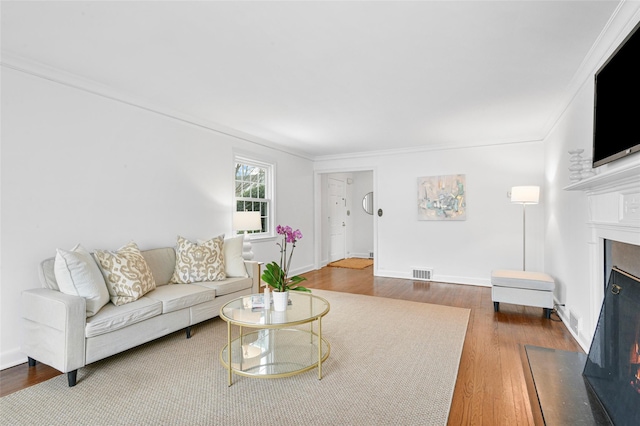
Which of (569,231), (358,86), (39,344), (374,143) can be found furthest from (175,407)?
(374,143)

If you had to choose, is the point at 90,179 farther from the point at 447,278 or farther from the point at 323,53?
the point at 447,278

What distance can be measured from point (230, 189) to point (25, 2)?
9.62 feet

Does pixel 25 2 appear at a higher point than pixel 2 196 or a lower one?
higher

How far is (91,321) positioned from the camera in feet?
7.70

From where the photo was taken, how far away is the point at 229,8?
6.40 feet

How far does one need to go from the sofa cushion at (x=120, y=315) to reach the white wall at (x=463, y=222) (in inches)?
168

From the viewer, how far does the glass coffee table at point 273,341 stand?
2250mm

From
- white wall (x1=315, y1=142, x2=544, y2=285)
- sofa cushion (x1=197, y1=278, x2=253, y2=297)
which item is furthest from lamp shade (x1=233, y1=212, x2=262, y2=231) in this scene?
white wall (x1=315, y1=142, x2=544, y2=285)

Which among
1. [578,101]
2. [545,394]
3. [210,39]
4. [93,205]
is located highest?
[210,39]

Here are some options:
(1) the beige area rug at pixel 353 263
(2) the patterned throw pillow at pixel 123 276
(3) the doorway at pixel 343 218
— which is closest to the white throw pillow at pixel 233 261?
(2) the patterned throw pillow at pixel 123 276

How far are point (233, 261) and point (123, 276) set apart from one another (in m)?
1.26

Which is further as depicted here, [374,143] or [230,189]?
[374,143]

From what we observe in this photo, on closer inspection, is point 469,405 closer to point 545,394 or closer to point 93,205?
point 545,394

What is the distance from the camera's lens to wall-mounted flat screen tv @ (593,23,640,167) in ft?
5.71
